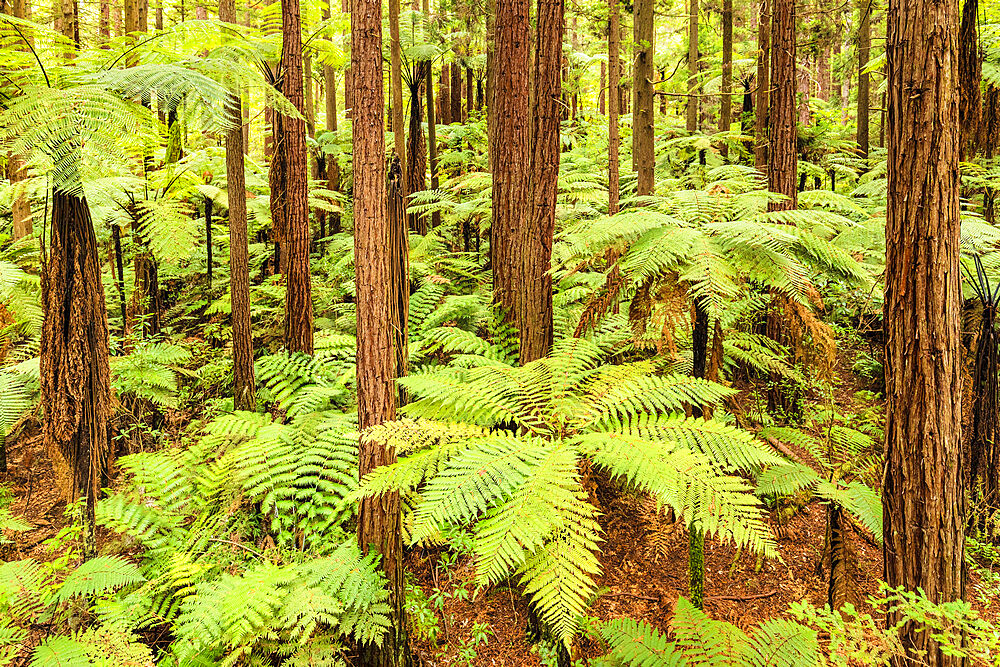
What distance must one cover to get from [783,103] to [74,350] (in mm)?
7134

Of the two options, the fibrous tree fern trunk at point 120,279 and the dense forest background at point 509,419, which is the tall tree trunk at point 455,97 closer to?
the dense forest background at point 509,419

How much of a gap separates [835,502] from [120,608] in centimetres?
450

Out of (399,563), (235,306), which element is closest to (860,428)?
(399,563)

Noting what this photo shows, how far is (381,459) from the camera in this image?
3.13m

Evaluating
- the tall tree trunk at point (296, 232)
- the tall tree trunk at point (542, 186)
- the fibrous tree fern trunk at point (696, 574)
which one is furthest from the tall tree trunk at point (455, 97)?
the fibrous tree fern trunk at point (696, 574)

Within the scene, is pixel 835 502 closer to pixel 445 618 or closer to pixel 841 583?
pixel 841 583

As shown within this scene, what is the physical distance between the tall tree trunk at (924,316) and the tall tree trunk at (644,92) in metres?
4.86

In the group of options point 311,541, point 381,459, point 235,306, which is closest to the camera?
point 381,459

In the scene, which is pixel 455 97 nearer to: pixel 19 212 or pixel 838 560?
pixel 19 212

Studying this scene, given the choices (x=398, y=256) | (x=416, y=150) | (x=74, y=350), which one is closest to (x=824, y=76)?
(x=416, y=150)

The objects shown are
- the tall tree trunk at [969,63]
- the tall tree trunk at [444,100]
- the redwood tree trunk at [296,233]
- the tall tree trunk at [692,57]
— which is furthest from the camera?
the tall tree trunk at [444,100]

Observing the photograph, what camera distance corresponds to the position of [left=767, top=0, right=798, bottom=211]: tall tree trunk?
600cm

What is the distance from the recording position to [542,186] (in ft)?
13.5

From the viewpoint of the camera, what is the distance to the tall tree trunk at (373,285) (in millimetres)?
2938
